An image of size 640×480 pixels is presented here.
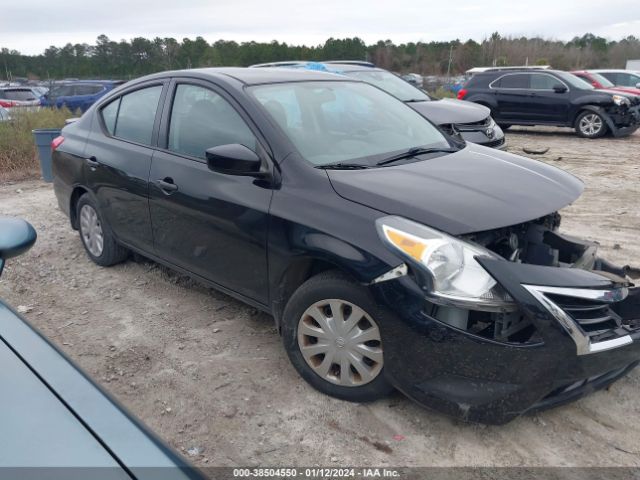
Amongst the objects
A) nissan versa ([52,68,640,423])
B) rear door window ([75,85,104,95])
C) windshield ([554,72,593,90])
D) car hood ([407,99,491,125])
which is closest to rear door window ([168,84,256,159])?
nissan versa ([52,68,640,423])

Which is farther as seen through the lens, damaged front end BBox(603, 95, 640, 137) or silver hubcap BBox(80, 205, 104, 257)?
damaged front end BBox(603, 95, 640, 137)

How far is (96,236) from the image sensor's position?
476cm

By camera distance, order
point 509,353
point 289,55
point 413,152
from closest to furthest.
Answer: point 509,353, point 413,152, point 289,55

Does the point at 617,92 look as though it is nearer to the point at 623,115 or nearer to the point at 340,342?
the point at 623,115

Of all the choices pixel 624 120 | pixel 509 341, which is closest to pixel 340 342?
pixel 509 341

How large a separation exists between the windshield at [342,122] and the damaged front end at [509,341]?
1.06 m

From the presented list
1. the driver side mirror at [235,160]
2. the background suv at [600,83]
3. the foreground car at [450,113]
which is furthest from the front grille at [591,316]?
the background suv at [600,83]

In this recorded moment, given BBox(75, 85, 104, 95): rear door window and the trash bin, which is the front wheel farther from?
BBox(75, 85, 104, 95): rear door window

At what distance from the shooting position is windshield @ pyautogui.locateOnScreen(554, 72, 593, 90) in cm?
1272

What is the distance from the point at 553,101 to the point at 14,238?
43.1 ft

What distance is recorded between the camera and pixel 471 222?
2.53 metres

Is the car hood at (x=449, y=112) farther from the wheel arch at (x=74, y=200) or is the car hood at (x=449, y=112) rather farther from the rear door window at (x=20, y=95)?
the rear door window at (x=20, y=95)

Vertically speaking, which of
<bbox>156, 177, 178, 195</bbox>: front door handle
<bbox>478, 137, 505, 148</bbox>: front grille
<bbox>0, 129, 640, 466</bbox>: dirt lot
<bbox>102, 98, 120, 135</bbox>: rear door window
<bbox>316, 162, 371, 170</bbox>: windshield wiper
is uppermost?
<bbox>102, 98, 120, 135</bbox>: rear door window

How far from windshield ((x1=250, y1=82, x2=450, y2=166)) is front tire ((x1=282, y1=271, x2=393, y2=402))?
0.77m
